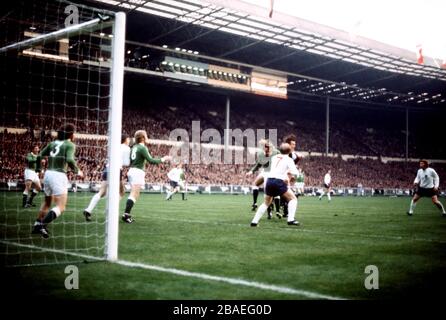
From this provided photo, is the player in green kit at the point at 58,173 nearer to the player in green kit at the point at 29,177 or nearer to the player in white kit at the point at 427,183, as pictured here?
the player in green kit at the point at 29,177

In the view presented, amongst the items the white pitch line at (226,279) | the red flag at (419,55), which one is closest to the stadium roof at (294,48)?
the red flag at (419,55)

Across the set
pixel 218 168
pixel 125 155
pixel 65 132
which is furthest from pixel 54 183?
pixel 218 168

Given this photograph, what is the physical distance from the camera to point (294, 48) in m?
40.0

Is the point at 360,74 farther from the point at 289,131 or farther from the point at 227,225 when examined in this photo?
the point at 227,225

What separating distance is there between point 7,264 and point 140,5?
90.3ft

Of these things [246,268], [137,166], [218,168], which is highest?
[218,168]

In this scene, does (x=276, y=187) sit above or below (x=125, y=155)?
below

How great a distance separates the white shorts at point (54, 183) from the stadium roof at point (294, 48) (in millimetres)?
24486

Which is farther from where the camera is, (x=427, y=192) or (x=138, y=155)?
(x=427, y=192)

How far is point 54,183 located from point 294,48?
114ft

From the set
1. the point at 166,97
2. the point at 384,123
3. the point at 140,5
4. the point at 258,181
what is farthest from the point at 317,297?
the point at 384,123

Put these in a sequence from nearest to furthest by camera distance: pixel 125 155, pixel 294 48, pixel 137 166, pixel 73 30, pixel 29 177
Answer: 1. pixel 73 30
2. pixel 137 166
3. pixel 125 155
4. pixel 29 177
5. pixel 294 48

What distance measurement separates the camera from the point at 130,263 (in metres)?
5.80

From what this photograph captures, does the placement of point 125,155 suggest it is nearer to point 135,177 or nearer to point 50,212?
point 135,177
